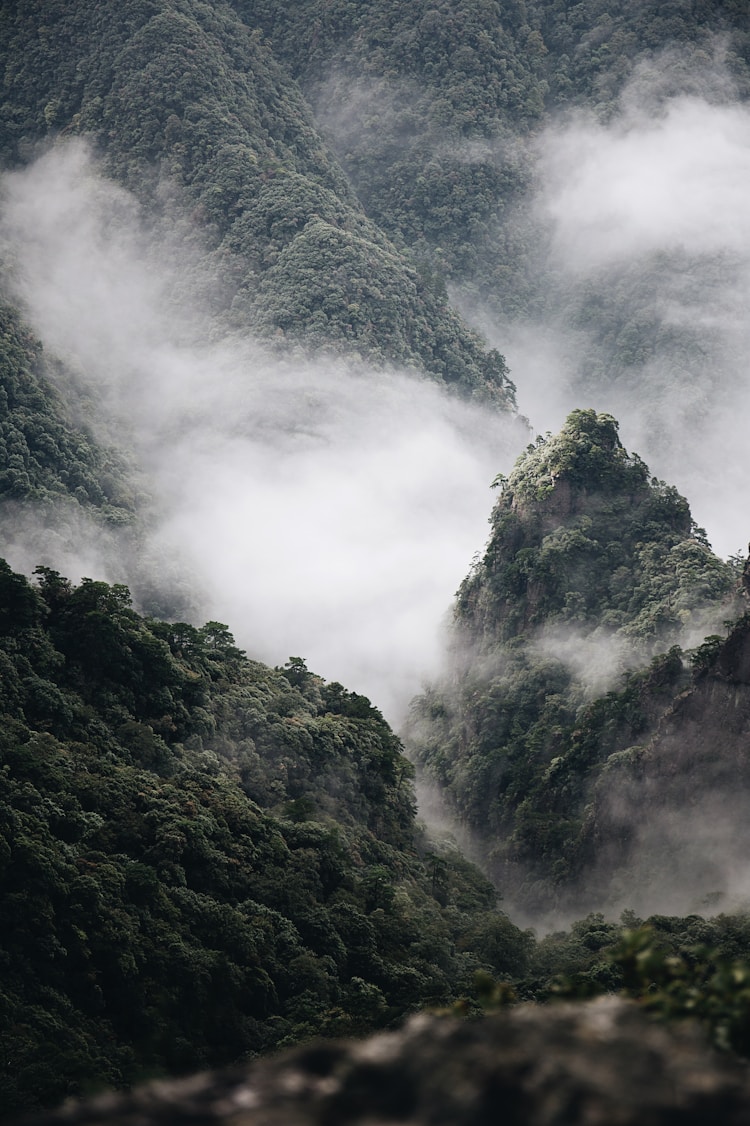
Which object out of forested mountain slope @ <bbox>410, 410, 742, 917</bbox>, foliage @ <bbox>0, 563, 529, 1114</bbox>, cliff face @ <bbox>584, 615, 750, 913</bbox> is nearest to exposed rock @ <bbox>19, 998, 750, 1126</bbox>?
foliage @ <bbox>0, 563, 529, 1114</bbox>

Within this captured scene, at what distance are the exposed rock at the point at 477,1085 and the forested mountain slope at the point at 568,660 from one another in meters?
70.9

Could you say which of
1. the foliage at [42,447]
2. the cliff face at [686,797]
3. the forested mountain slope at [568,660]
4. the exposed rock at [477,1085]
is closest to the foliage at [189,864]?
the forested mountain slope at [568,660]

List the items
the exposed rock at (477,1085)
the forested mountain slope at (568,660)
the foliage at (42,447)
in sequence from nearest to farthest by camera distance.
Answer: the exposed rock at (477,1085)
the forested mountain slope at (568,660)
the foliage at (42,447)

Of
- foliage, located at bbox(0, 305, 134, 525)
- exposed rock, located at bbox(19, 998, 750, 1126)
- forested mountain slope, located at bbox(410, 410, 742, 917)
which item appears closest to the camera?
exposed rock, located at bbox(19, 998, 750, 1126)

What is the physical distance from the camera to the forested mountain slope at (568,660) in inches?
3371

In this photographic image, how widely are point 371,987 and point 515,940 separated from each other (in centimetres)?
1496

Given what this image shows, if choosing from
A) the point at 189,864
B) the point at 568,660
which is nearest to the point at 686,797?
the point at 568,660

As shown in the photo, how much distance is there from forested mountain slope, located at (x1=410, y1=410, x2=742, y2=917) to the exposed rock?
233 ft

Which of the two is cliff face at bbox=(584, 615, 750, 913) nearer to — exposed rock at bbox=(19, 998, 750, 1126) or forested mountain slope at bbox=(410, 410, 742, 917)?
forested mountain slope at bbox=(410, 410, 742, 917)

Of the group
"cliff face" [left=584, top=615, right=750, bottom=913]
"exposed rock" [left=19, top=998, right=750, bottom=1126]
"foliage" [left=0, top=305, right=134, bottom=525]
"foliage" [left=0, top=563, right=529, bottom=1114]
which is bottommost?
"exposed rock" [left=19, top=998, right=750, bottom=1126]

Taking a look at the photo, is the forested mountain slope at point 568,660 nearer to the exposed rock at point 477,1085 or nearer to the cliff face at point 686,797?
the cliff face at point 686,797

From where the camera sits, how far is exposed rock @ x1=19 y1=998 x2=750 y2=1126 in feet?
27.6

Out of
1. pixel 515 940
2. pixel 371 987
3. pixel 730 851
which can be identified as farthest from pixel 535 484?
pixel 371 987

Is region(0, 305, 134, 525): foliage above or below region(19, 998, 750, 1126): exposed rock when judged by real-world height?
above
